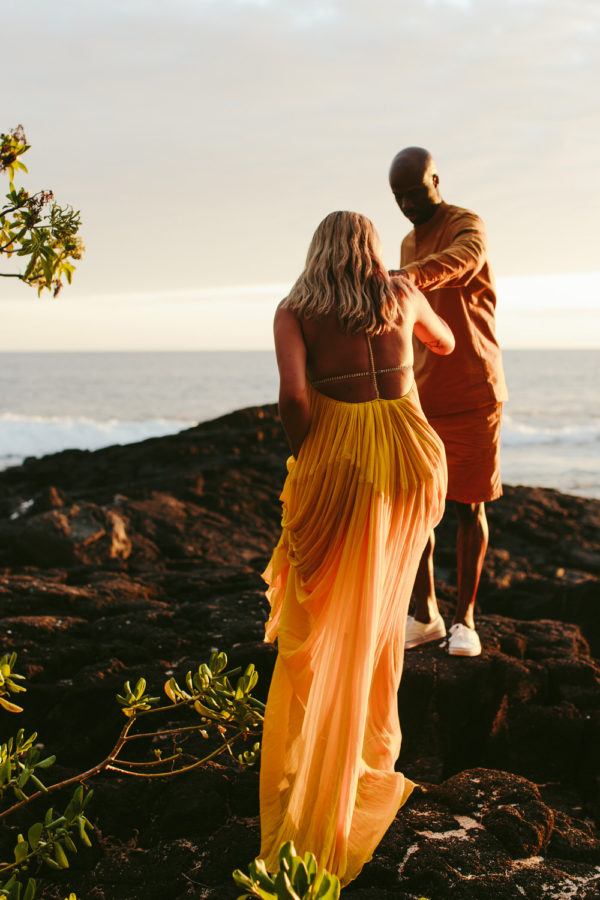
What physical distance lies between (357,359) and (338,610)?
91cm

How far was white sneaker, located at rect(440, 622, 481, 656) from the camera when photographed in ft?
15.0

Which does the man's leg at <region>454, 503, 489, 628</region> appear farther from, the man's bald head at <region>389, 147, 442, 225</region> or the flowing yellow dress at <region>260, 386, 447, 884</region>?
the man's bald head at <region>389, 147, 442, 225</region>

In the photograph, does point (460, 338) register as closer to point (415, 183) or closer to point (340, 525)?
point (415, 183)

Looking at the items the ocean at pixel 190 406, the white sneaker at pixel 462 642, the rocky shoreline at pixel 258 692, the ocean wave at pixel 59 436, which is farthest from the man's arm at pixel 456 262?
the ocean wave at pixel 59 436

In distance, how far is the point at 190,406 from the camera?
1710 inches

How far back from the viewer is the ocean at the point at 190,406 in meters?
23.3

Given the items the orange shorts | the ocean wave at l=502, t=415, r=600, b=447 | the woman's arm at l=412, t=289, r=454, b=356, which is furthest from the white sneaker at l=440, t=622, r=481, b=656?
the ocean wave at l=502, t=415, r=600, b=447

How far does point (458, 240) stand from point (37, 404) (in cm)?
4298

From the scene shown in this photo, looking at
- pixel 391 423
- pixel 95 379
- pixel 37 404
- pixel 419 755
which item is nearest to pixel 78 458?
pixel 419 755

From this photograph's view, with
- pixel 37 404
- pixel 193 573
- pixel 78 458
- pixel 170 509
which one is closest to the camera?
pixel 193 573

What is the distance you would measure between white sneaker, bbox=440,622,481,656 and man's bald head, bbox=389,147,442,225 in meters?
2.19

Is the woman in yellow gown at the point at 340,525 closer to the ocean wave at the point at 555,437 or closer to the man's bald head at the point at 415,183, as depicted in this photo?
the man's bald head at the point at 415,183

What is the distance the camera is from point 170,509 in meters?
8.52

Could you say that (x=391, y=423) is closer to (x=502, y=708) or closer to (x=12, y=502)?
(x=502, y=708)
